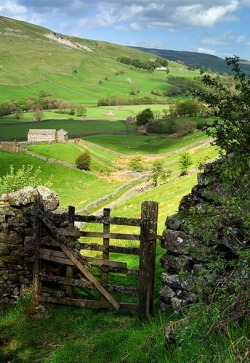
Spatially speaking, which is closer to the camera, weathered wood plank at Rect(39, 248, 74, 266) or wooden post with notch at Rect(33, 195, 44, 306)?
weathered wood plank at Rect(39, 248, 74, 266)

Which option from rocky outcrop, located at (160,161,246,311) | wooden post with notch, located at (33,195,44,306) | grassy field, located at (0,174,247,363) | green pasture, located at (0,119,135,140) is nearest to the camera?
grassy field, located at (0,174,247,363)

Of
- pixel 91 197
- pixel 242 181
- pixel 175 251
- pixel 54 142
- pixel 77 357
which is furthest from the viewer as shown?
pixel 54 142

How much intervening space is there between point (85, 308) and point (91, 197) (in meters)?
55.9

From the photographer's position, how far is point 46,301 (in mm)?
12766

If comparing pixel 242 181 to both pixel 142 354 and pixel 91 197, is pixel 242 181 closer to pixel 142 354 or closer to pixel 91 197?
pixel 142 354

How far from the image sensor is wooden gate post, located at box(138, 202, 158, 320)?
36.8 ft

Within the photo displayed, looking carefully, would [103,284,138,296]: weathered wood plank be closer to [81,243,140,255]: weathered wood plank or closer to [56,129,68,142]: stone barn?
[81,243,140,255]: weathered wood plank

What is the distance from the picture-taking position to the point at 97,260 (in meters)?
12.1

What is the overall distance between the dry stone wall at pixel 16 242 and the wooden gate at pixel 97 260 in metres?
0.65

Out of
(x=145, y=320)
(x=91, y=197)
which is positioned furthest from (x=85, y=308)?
(x=91, y=197)

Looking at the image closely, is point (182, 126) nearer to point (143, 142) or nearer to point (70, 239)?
point (143, 142)

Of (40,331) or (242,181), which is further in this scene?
(40,331)

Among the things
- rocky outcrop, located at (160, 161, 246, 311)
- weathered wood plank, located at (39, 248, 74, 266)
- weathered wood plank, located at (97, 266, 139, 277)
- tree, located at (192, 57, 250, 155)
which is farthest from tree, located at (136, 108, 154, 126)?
tree, located at (192, 57, 250, 155)

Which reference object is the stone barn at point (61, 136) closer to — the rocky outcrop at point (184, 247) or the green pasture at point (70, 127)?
the green pasture at point (70, 127)
